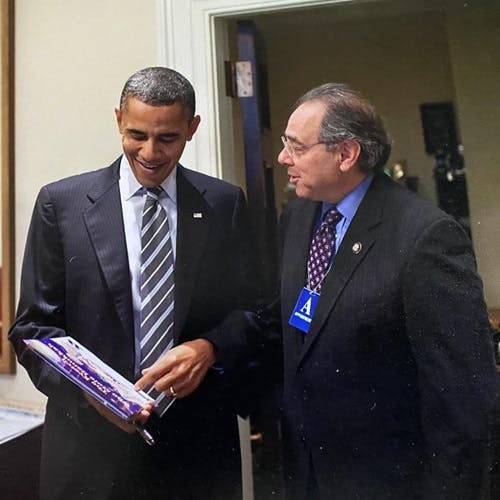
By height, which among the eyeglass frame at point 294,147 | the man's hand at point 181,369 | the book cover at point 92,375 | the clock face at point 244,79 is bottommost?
the man's hand at point 181,369

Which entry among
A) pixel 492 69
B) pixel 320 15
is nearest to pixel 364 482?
pixel 492 69

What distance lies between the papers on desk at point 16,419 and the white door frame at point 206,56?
24.6 inches

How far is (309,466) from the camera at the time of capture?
82 cm

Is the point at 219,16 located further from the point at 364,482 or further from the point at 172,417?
the point at 364,482

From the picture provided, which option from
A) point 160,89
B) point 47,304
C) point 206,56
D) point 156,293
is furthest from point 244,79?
point 47,304

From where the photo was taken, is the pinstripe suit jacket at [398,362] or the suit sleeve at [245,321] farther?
the suit sleeve at [245,321]

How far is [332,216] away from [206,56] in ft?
1.63

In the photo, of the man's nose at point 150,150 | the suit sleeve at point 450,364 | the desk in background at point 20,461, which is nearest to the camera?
the suit sleeve at point 450,364

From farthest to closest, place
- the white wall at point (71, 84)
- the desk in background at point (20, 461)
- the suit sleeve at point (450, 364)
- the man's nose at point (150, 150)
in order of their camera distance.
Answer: the white wall at point (71, 84), the desk in background at point (20, 461), the man's nose at point (150, 150), the suit sleeve at point (450, 364)

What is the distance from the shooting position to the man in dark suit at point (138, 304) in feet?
2.68

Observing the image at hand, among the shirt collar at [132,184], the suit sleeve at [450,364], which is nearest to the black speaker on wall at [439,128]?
the suit sleeve at [450,364]

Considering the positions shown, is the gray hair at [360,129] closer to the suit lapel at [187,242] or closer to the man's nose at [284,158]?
the man's nose at [284,158]

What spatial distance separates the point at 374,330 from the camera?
73 cm

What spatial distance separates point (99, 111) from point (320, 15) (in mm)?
521
